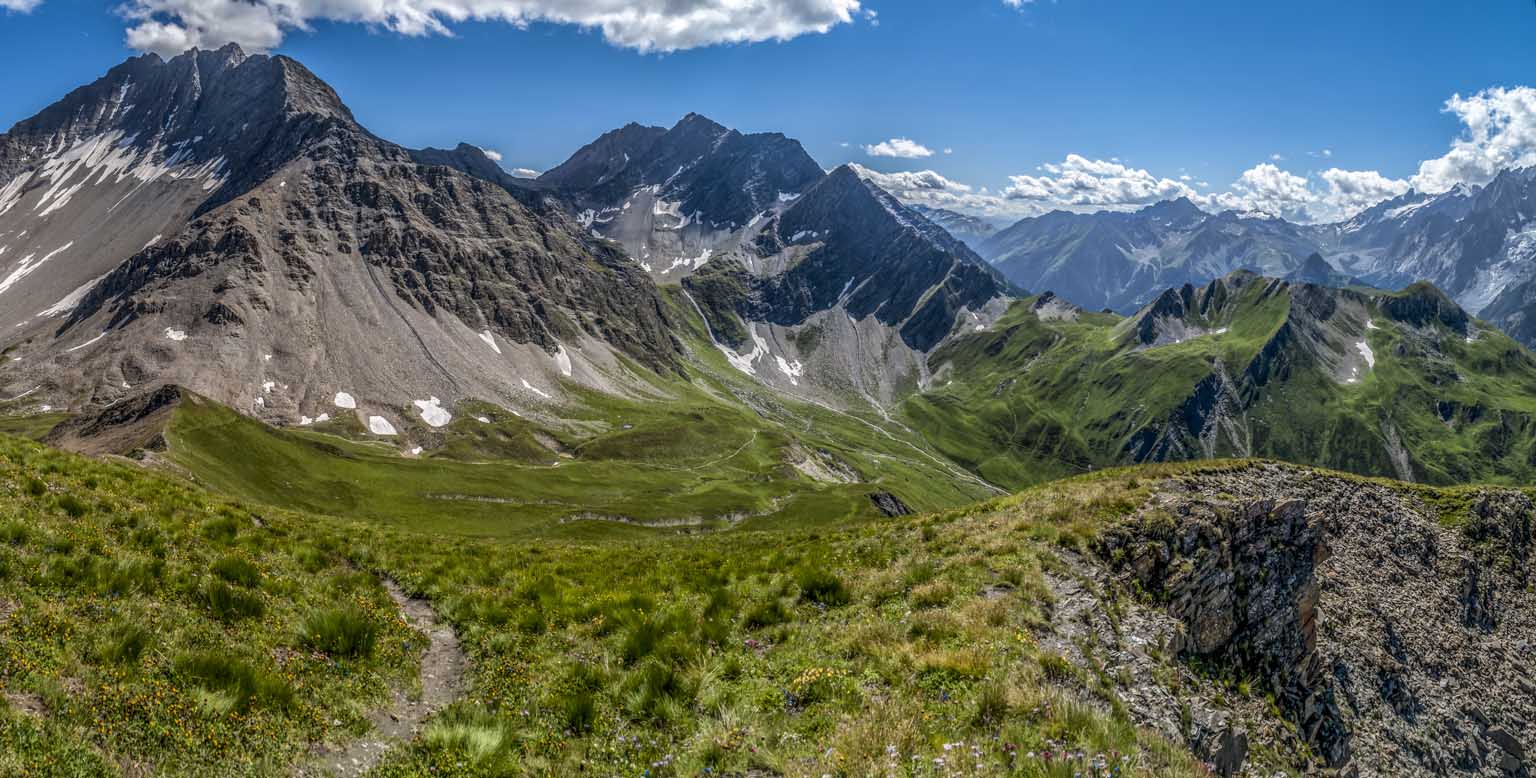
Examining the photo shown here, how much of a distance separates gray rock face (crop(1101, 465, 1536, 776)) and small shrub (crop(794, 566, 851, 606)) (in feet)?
27.3

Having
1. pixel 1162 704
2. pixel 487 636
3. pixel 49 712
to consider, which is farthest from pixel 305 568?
pixel 1162 704

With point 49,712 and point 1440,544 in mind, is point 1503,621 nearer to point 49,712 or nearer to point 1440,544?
point 1440,544

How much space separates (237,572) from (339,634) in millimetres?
3204

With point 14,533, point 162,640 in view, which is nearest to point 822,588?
point 162,640

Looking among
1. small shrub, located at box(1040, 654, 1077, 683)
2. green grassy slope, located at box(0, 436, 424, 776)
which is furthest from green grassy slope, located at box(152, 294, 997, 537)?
small shrub, located at box(1040, 654, 1077, 683)

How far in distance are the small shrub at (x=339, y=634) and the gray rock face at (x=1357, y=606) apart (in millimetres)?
17901

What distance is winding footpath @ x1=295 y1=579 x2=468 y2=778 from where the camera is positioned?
8891mm

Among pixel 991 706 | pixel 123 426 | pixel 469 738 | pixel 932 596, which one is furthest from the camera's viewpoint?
pixel 123 426

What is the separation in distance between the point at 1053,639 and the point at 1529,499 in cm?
3941

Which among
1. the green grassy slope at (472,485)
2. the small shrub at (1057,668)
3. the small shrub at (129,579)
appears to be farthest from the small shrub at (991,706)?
the green grassy slope at (472,485)

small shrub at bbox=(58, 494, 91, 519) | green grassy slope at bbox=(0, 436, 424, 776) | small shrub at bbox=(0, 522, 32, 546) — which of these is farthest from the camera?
small shrub at bbox=(58, 494, 91, 519)

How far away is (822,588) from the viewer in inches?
696

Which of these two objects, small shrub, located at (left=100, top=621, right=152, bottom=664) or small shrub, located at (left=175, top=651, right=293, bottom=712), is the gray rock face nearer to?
small shrub, located at (left=175, top=651, right=293, bottom=712)

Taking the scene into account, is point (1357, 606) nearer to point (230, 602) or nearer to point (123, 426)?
point (230, 602)
